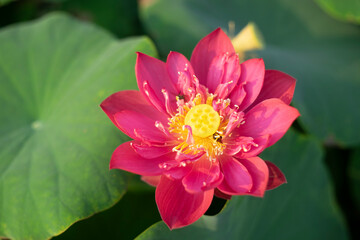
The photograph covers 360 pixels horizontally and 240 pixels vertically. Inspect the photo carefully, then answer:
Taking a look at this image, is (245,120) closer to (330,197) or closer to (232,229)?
(232,229)

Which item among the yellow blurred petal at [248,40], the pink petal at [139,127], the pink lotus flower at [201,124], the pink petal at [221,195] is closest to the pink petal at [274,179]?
the pink lotus flower at [201,124]

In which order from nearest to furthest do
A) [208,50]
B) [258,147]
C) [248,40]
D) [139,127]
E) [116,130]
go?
[258,147]
[139,127]
[208,50]
[116,130]
[248,40]

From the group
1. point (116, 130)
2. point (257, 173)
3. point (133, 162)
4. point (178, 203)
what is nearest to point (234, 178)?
point (257, 173)

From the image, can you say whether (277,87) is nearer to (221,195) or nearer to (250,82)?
(250,82)

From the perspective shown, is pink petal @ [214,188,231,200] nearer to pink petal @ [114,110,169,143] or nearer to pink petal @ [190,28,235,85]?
pink petal @ [114,110,169,143]

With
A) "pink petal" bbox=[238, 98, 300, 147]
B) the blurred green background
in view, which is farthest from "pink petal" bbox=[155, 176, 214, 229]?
"pink petal" bbox=[238, 98, 300, 147]

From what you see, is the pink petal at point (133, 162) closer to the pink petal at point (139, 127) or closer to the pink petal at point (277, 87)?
the pink petal at point (139, 127)
